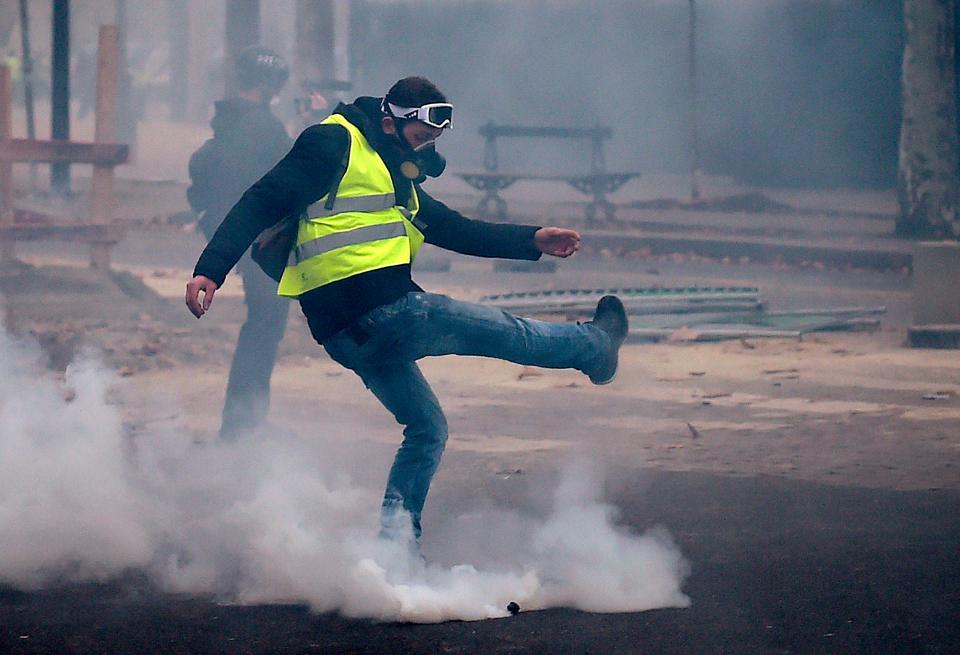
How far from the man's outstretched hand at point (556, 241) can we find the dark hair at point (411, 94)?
64 cm

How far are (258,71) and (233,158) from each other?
488 millimetres

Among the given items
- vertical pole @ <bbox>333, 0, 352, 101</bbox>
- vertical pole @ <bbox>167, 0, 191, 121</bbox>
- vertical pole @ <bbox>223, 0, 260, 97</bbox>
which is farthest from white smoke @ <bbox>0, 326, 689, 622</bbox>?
vertical pole @ <bbox>167, 0, 191, 121</bbox>

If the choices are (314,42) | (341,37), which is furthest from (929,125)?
(341,37)

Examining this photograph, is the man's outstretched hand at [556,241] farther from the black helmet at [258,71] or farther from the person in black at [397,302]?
the black helmet at [258,71]

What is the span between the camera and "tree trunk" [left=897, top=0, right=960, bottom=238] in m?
17.5

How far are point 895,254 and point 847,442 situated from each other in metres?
9.17

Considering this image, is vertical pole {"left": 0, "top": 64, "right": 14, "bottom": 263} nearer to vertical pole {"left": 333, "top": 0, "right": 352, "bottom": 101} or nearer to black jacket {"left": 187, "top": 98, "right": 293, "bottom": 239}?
black jacket {"left": 187, "top": 98, "right": 293, "bottom": 239}

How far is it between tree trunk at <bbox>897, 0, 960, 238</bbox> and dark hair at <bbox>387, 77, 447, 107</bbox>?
1388 centimetres

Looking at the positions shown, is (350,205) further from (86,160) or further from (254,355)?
(86,160)

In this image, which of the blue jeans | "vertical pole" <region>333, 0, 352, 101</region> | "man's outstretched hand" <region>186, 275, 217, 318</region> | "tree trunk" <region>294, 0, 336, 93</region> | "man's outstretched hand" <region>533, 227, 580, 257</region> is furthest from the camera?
"vertical pole" <region>333, 0, 352, 101</region>

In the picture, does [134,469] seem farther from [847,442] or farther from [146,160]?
[146,160]

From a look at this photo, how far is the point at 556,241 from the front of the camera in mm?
5289

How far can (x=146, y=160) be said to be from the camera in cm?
3616

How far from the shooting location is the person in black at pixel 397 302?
4.73 m
